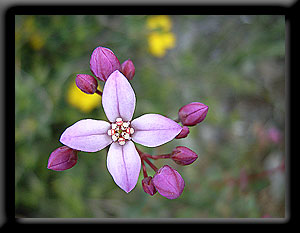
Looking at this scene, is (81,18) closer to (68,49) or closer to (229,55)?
(68,49)

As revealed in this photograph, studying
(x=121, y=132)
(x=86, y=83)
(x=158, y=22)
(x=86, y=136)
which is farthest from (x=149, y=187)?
(x=158, y=22)

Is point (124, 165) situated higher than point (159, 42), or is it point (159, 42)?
point (159, 42)

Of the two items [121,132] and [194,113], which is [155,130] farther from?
[194,113]

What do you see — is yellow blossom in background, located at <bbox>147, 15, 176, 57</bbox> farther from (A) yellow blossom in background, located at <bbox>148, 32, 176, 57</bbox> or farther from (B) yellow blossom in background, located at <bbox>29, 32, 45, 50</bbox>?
(B) yellow blossom in background, located at <bbox>29, 32, 45, 50</bbox>

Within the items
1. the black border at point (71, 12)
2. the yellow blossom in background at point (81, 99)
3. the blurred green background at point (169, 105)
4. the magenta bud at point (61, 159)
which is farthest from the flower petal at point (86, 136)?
the yellow blossom in background at point (81, 99)

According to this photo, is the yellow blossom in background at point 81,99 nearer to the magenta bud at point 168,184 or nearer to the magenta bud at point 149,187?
the magenta bud at point 149,187
